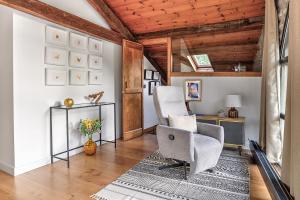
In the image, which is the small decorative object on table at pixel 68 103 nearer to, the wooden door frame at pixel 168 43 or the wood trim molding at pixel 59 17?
the wood trim molding at pixel 59 17

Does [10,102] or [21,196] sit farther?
[10,102]

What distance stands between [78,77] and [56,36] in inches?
27.1

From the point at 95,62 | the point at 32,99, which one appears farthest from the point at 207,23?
the point at 32,99

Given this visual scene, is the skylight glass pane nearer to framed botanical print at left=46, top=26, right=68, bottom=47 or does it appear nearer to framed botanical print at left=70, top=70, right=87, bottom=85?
framed botanical print at left=70, top=70, right=87, bottom=85

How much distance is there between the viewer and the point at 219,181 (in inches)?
94.7

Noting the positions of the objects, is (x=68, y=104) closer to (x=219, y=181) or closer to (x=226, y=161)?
(x=219, y=181)

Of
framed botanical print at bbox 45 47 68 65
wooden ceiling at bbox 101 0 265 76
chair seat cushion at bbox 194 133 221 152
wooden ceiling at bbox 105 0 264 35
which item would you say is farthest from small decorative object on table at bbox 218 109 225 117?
framed botanical print at bbox 45 47 68 65

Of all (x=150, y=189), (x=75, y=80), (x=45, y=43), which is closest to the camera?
(x=150, y=189)

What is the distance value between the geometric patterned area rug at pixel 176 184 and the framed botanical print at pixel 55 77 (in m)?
1.62

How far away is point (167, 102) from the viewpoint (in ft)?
9.78

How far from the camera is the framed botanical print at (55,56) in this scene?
2881 millimetres

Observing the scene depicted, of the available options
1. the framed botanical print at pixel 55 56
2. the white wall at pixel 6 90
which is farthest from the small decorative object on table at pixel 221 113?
the white wall at pixel 6 90

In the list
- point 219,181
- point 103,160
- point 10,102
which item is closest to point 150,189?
point 219,181

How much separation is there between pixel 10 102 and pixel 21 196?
3.72 feet
